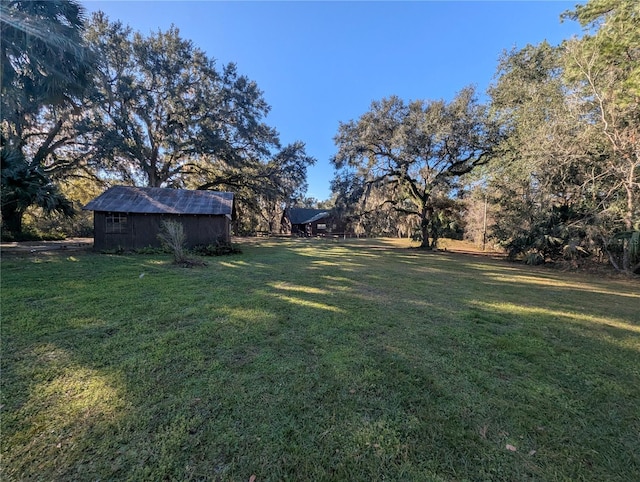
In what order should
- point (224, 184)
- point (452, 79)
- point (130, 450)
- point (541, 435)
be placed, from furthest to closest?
point (224, 184) → point (452, 79) → point (541, 435) → point (130, 450)

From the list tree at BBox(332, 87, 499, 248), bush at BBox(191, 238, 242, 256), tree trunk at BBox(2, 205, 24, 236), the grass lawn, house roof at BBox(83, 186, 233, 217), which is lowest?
the grass lawn

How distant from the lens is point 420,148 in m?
15.0

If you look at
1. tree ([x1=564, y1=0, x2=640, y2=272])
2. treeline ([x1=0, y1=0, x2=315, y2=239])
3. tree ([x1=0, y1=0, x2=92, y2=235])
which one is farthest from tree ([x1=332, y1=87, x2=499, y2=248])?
tree ([x1=0, y1=0, x2=92, y2=235])

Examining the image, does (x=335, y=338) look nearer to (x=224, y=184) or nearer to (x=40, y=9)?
(x=40, y=9)

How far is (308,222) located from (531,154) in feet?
96.3

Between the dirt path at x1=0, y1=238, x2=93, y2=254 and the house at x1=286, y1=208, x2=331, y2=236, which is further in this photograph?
the house at x1=286, y1=208, x2=331, y2=236

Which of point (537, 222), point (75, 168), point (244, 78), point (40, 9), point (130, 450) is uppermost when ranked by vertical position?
point (244, 78)

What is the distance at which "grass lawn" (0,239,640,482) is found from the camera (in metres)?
1.66

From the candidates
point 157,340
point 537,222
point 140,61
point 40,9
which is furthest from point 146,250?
point 537,222

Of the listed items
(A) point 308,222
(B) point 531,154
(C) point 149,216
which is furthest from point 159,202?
(A) point 308,222

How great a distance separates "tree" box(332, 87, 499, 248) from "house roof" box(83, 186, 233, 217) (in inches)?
329

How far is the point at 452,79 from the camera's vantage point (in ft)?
51.7

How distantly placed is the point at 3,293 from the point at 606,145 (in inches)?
659

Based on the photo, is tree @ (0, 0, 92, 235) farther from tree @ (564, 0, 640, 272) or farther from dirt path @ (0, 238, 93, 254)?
tree @ (564, 0, 640, 272)
